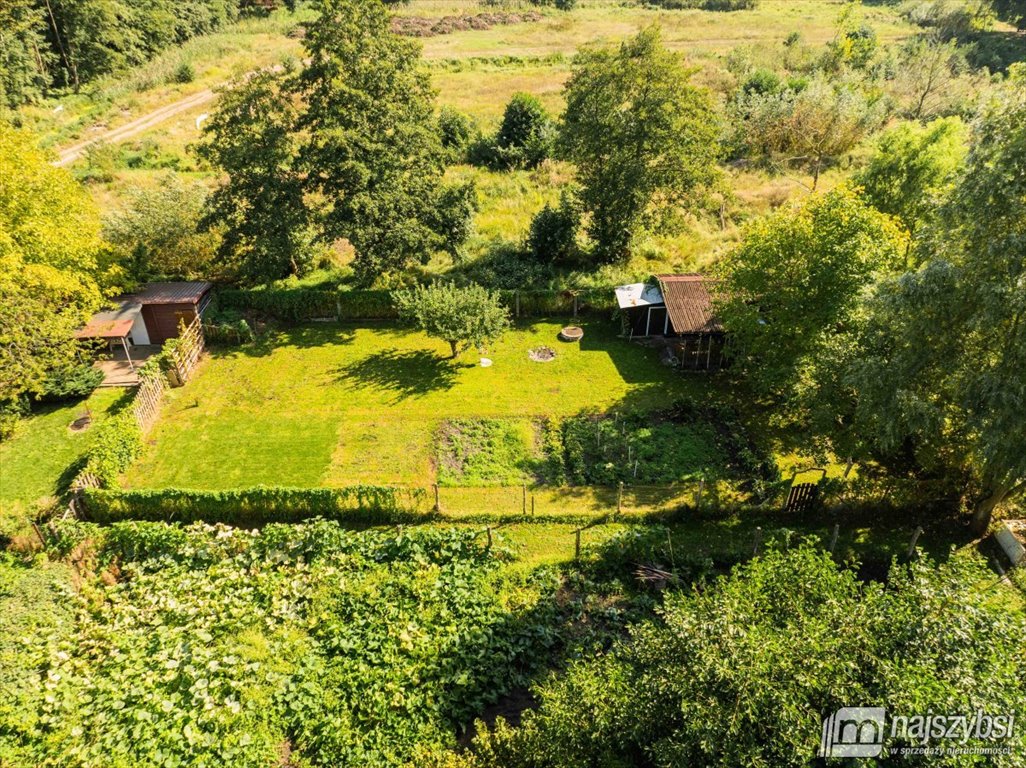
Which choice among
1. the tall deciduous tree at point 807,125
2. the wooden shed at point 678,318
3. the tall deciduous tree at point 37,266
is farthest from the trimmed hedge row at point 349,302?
the tall deciduous tree at point 807,125

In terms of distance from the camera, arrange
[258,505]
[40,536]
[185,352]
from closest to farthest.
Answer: [40,536] → [258,505] → [185,352]

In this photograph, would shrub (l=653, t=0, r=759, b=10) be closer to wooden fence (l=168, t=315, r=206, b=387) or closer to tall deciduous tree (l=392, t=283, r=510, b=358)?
tall deciduous tree (l=392, t=283, r=510, b=358)

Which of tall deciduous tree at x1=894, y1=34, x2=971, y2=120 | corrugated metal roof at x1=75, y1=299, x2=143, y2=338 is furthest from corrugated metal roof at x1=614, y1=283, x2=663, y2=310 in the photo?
tall deciduous tree at x1=894, y1=34, x2=971, y2=120

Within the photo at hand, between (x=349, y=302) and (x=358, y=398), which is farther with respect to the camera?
(x=349, y=302)

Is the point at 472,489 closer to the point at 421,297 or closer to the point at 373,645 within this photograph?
the point at 373,645

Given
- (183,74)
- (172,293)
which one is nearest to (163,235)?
(172,293)

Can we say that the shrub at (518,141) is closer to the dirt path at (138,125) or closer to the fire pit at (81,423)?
the dirt path at (138,125)

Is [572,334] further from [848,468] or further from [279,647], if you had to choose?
[279,647]
